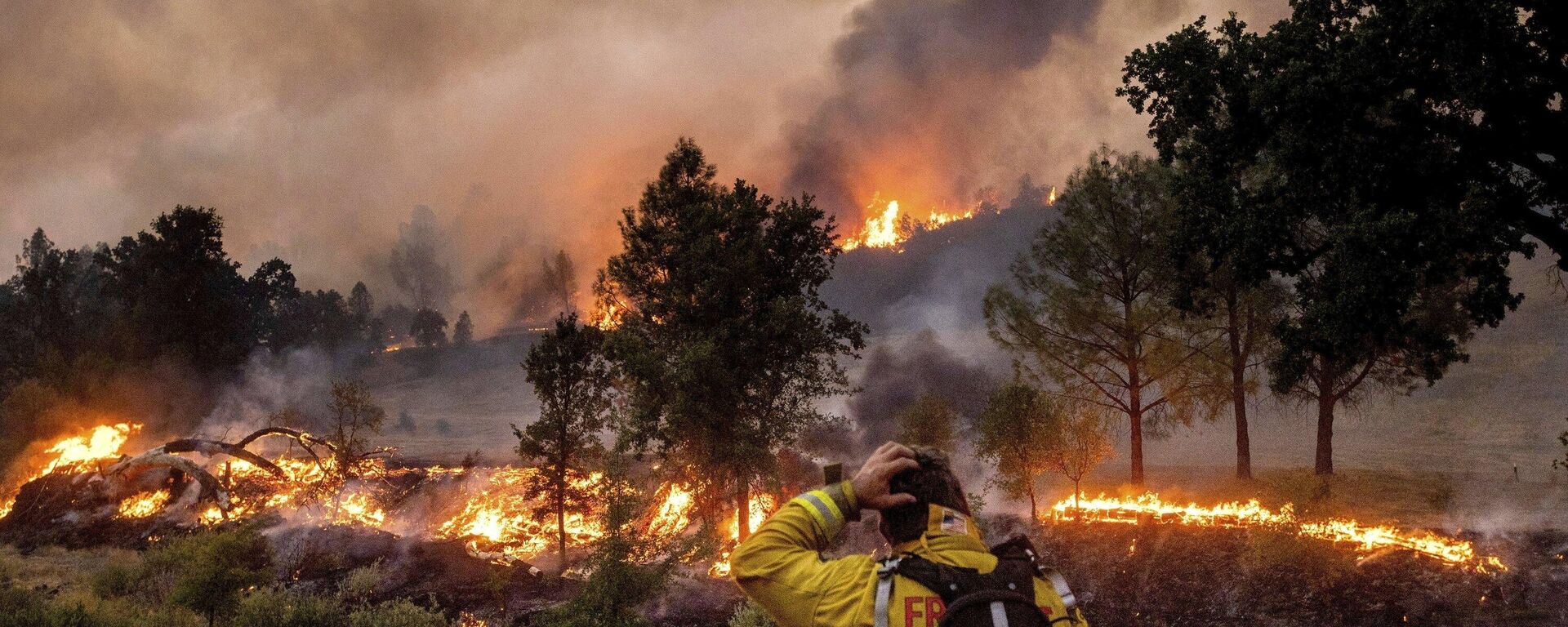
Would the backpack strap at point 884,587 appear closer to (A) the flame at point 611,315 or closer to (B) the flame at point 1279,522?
(B) the flame at point 1279,522

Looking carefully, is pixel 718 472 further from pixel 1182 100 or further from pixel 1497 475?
pixel 1497 475

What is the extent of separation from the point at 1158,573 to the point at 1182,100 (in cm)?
1455

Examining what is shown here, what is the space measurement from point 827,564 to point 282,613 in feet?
55.0

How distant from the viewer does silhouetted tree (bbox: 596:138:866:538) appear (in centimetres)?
2709

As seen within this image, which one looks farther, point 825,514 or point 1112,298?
point 1112,298

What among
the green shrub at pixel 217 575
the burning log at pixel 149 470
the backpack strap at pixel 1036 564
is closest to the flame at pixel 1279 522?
the backpack strap at pixel 1036 564

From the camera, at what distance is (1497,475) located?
36000mm

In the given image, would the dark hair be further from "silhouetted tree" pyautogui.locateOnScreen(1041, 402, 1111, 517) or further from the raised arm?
"silhouetted tree" pyautogui.locateOnScreen(1041, 402, 1111, 517)

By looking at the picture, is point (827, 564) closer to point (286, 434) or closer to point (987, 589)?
point (987, 589)

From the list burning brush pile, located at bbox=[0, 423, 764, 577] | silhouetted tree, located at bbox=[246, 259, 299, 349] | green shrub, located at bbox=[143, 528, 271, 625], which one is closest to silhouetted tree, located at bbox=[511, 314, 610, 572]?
burning brush pile, located at bbox=[0, 423, 764, 577]

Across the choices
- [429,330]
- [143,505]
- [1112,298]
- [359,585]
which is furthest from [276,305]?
[1112,298]

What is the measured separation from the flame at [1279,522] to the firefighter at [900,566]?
72.7 feet

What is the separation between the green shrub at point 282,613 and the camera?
15.2 metres

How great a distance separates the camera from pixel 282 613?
15805mm
